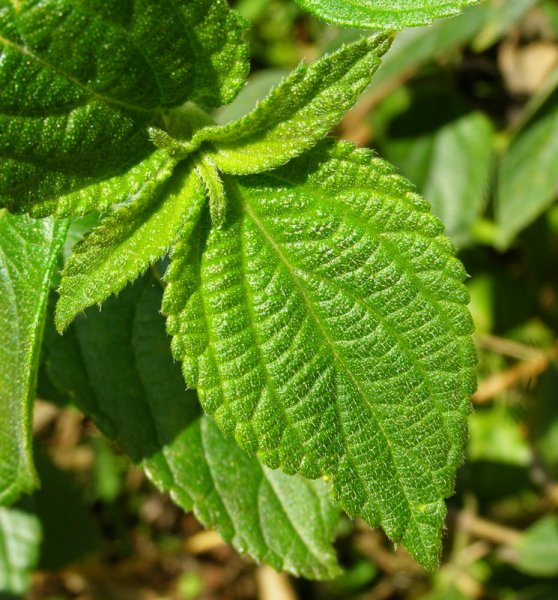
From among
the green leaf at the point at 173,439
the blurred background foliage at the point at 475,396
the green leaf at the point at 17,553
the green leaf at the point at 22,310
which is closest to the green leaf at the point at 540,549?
the blurred background foliage at the point at 475,396

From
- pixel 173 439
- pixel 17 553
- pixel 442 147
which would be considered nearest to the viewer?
pixel 173 439

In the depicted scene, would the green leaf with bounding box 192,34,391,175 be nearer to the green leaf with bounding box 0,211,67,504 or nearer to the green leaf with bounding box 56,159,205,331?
the green leaf with bounding box 56,159,205,331

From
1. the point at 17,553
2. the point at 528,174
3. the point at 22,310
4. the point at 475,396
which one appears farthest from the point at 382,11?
the point at 475,396

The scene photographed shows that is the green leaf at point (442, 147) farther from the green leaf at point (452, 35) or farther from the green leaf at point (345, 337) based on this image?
the green leaf at point (345, 337)

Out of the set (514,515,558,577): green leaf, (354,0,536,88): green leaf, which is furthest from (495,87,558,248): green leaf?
(514,515,558,577): green leaf

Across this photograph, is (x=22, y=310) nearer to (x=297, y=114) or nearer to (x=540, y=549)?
(x=297, y=114)

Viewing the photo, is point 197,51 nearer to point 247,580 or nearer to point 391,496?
point 391,496
